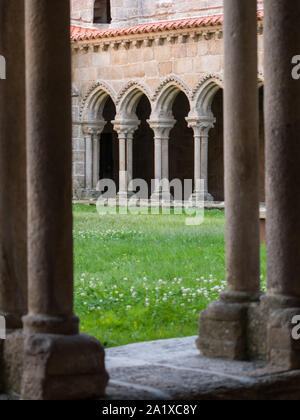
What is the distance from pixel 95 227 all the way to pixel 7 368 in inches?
518

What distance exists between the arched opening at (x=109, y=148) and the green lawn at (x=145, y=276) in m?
13.0

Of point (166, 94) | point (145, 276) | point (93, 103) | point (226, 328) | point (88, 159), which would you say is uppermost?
point (166, 94)

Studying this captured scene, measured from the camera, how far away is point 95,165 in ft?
90.7

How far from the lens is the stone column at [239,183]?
5.73 metres

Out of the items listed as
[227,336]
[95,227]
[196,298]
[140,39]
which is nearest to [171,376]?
[227,336]

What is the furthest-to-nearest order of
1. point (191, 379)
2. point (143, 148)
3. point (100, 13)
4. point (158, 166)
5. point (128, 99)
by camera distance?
point (143, 148), point (100, 13), point (128, 99), point (158, 166), point (191, 379)

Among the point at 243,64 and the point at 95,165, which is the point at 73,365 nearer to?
the point at 243,64

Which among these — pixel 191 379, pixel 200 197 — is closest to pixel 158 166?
pixel 200 197

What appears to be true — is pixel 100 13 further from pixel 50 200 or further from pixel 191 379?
pixel 50 200

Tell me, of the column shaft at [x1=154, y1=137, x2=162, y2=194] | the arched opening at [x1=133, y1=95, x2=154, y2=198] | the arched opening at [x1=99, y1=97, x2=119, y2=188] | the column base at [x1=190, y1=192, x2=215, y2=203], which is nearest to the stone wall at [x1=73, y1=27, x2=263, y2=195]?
the column shaft at [x1=154, y1=137, x2=162, y2=194]

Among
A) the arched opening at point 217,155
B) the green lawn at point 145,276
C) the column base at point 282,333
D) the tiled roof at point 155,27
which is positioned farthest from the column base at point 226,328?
the arched opening at point 217,155

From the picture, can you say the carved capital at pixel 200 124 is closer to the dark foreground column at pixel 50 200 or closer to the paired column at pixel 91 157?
the paired column at pixel 91 157

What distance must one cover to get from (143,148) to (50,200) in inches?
1077

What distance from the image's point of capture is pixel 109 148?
106 ft
